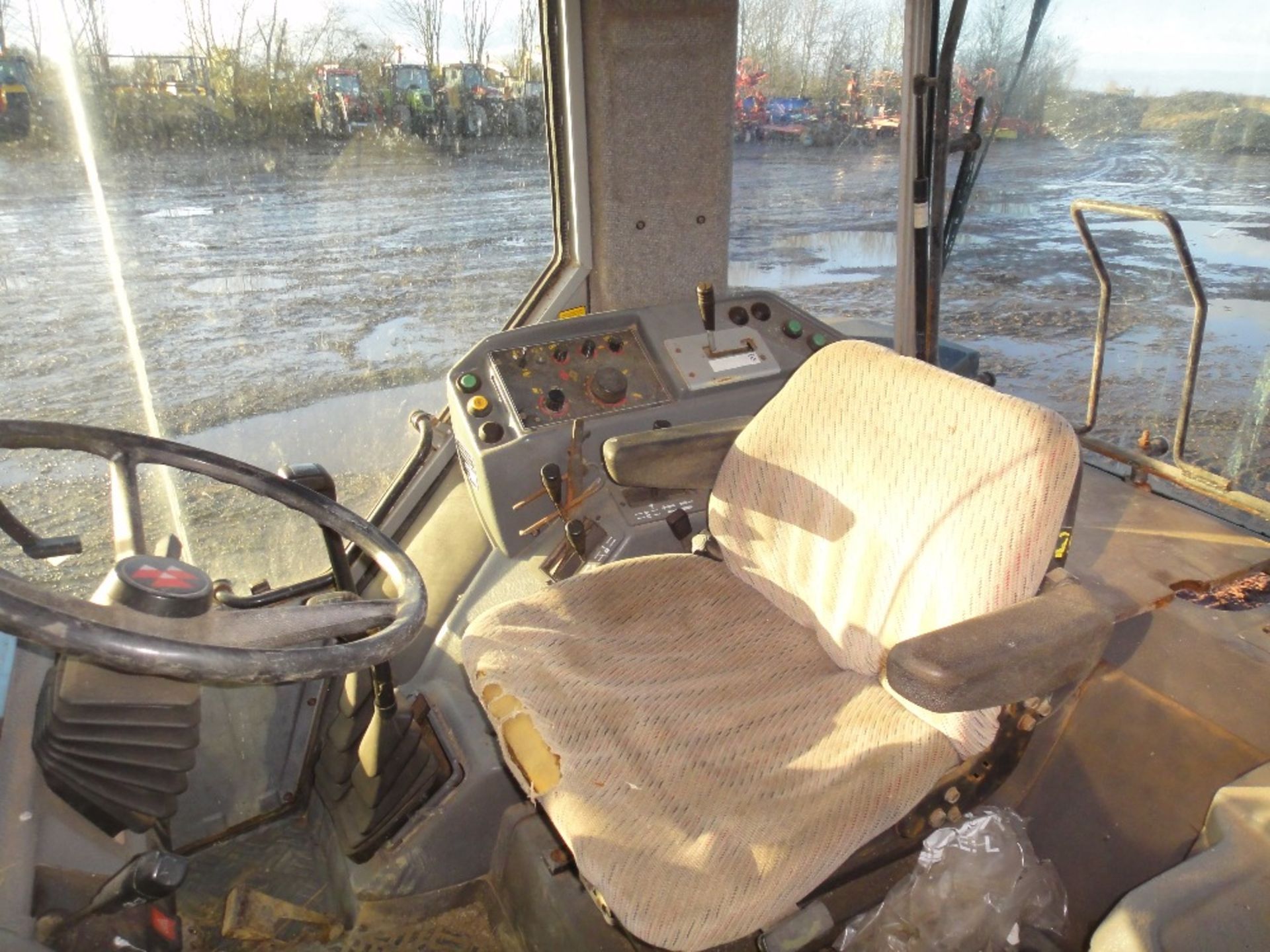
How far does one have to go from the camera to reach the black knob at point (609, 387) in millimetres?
2031

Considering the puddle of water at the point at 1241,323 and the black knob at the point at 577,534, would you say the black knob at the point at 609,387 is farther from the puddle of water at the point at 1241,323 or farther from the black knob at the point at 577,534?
the puddle of water at the point at 1241,323

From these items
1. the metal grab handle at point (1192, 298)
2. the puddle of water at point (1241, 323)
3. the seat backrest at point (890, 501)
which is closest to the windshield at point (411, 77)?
the seat backrest at point (890, 501)

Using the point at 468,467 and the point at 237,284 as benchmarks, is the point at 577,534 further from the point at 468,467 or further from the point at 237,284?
the point at 237,284

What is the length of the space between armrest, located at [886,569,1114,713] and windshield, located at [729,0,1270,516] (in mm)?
899

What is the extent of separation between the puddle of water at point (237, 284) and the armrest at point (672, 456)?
810mm

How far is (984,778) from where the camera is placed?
1.31m

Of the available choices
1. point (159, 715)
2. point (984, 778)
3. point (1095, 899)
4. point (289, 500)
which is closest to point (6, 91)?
point (289, 500)

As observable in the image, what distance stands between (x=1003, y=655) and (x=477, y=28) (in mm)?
1610

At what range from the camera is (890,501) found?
1.32m

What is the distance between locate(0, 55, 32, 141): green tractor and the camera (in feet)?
4.59

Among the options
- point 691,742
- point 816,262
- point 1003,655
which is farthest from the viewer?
point 816,262

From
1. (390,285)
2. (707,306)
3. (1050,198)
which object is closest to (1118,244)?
(1050,198)

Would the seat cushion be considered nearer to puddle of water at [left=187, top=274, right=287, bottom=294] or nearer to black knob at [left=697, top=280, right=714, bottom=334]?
black knob at [left=697, top=280, right=714, bottom=334]

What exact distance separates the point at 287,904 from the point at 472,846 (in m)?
0.36
